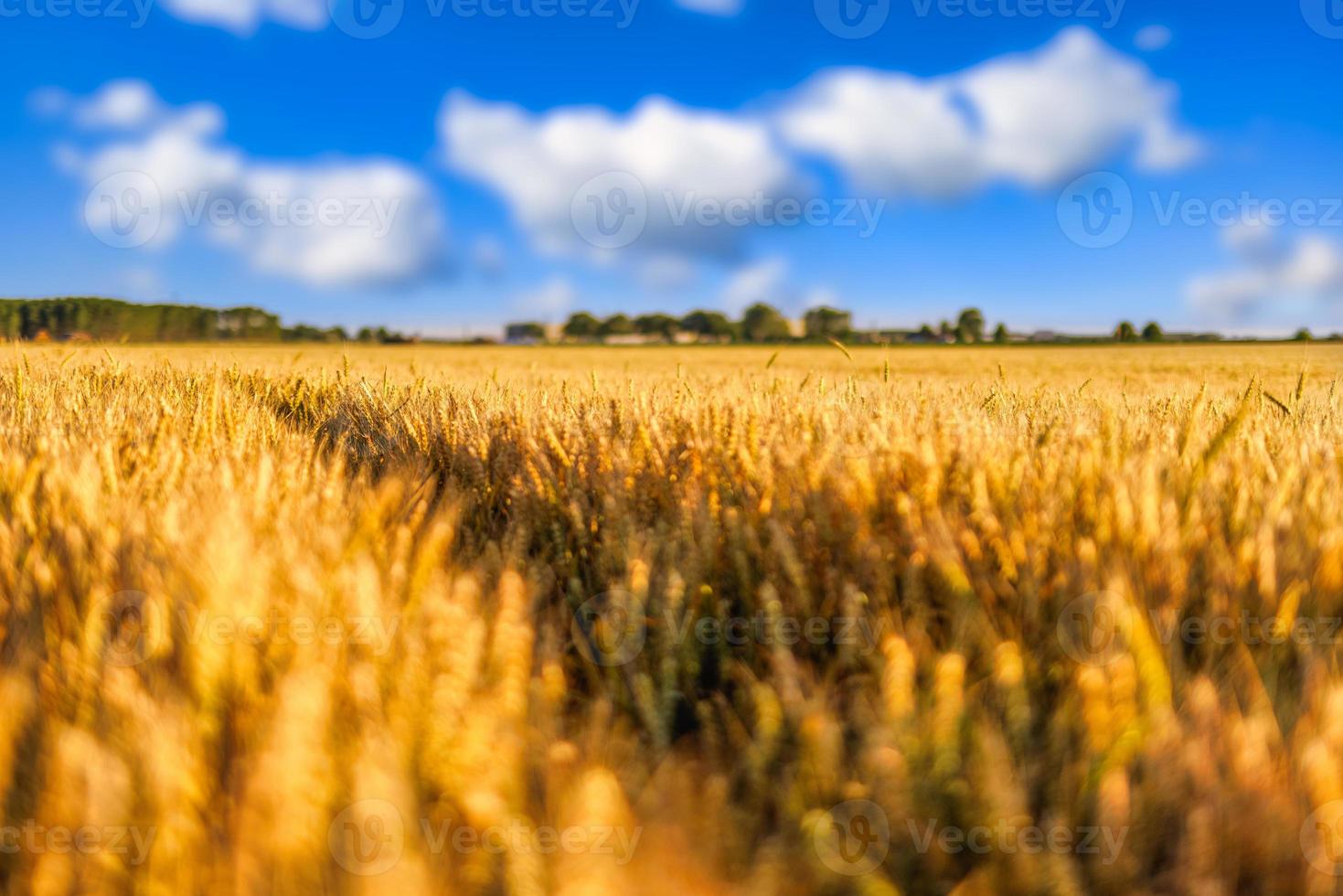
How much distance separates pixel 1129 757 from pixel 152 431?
121 inches

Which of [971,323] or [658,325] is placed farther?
[658,325]

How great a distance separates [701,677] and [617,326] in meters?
114

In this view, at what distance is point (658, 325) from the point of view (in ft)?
359

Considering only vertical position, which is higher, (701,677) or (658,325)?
(658,325)

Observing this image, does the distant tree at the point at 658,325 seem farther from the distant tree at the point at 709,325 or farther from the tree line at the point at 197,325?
the tree line at the point at 197,325

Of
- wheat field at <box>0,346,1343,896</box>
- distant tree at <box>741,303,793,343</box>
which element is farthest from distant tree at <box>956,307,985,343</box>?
wheat field at <box>0,346,1343,896</box>

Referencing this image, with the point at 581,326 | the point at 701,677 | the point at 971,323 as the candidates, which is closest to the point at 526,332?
the point at 581,326

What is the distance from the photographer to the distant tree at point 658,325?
10844 centimetres

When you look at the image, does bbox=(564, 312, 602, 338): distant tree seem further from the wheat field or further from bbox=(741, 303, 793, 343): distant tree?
the wheat field

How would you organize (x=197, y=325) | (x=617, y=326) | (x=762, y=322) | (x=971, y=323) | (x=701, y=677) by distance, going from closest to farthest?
(x=701, y=677) → (x=197, y=325) → (x=971, y=323) → (x=762, y=322) → (x=617, y=326)

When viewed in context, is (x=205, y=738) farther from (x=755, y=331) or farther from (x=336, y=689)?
(x=755, y=331)

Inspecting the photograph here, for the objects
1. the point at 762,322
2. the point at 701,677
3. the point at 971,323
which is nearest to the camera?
the point at 701,677

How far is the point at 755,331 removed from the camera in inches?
4200

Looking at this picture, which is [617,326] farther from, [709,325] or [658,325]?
[709,325]
